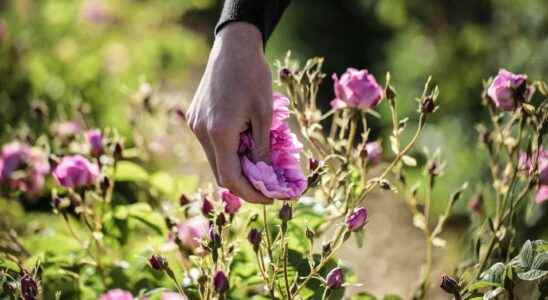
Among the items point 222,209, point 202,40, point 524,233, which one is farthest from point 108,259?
point 202,40

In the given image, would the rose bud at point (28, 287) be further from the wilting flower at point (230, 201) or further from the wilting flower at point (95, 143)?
the wilting flower at point (95, 143)

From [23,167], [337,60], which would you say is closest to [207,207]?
[23,167]

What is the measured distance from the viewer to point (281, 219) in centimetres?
99

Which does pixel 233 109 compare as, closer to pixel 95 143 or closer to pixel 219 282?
pixel 219 282

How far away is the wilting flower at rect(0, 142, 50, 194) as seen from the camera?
4.87 feet

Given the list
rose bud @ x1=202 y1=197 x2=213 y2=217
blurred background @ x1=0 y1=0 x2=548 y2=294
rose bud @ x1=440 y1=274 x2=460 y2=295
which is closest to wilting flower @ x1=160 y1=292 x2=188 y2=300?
rose bud @ x1=202 y1=197 x2=213 y2=217

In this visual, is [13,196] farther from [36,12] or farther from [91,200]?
[36,12]

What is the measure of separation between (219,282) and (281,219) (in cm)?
12

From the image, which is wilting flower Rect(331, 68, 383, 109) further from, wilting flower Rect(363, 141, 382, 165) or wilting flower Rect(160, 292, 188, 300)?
wilting flower Rect(160, 292, 188, 300)

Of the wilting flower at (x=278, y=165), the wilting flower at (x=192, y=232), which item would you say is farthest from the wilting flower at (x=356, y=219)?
the wilting flower at (x=192, y=232)

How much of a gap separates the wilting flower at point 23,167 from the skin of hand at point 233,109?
676 millimetres

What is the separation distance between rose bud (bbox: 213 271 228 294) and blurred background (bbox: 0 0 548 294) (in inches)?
36.4

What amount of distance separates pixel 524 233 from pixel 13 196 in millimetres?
1049

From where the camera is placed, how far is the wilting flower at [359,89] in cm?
116
